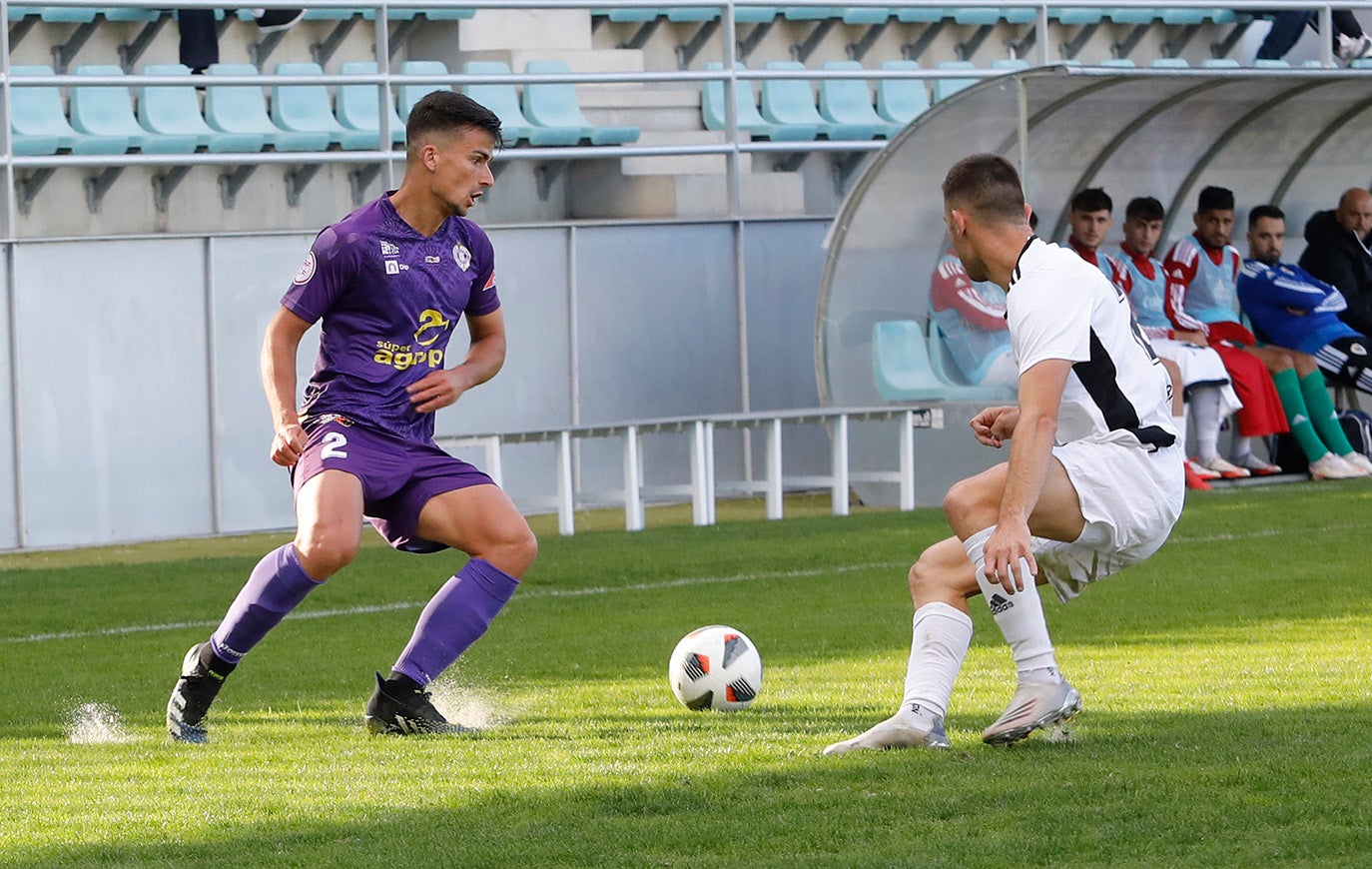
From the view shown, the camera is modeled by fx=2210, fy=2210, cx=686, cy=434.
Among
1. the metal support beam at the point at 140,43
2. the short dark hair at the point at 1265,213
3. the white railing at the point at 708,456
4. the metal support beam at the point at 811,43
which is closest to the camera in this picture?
the white railing at the point at 708,456

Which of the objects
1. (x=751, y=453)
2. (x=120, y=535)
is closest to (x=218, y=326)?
(x=120, y=535)

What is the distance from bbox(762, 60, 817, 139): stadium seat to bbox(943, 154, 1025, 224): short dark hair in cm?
1333

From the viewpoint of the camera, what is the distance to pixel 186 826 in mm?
4691

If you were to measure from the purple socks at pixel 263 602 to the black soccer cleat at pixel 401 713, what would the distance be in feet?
1.09

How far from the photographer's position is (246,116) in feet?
55.2

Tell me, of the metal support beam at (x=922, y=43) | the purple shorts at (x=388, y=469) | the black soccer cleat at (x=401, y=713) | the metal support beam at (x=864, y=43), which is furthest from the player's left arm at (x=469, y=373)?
the metal support beam at (x=922, y=43)

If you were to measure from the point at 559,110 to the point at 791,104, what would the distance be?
2305mm

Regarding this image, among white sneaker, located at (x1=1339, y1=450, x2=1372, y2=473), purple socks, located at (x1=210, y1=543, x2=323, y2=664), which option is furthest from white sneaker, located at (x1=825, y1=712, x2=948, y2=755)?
white sneaker, located at (x1=1339, y1=450, x2=1372, y2=473)

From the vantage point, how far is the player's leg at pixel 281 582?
5941mm

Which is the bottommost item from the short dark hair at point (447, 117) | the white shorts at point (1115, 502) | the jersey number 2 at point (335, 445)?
the white shorts at point (1115, 502)

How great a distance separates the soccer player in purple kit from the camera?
609cm

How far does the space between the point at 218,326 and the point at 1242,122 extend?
734 cm

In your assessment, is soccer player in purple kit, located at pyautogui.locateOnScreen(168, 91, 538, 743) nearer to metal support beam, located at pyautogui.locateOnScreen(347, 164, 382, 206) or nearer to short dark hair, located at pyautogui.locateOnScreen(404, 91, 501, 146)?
short dark hair, located at pyautogui.locateOnScreen(404, 91, 501, 146)

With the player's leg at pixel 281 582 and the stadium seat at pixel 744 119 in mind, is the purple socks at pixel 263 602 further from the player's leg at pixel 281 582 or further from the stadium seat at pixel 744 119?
the stadium seat at pixel 744 119
